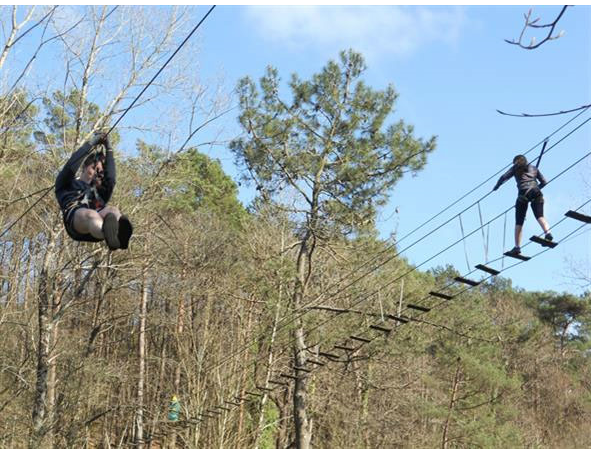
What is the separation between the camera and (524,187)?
906cm

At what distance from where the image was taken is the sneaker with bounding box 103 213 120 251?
6.91 meters

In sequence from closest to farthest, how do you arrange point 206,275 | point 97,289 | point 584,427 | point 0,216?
point 0,216, point 206,275, point 97,289, point 584,427

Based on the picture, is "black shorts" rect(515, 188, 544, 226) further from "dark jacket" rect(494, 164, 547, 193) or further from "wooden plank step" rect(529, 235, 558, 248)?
"wooden plank step" rect(529, 235, 558, 248)

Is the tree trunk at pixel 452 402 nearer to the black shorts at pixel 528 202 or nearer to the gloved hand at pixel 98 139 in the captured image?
the black shorts at pixel 528 202

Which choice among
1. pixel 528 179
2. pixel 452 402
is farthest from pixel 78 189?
pixel 452 402

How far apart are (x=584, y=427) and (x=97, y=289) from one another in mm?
17874

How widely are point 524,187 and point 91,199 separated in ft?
15.2

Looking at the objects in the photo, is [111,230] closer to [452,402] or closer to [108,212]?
[108,212]

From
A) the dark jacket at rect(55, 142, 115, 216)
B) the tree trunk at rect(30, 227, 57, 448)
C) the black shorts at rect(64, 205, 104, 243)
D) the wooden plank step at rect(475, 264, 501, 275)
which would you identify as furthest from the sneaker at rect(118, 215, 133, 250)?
the tree trunk at rect(30, 227, 57, 448)

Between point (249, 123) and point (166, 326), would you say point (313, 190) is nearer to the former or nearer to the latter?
point (249, 123)

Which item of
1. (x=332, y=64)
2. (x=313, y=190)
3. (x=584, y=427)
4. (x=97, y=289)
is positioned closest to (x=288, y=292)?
(x=313, y=190)

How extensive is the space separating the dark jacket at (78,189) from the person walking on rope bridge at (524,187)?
412 centimetres

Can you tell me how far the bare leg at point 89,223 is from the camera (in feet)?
23.2

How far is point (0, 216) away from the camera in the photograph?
18141 mm
